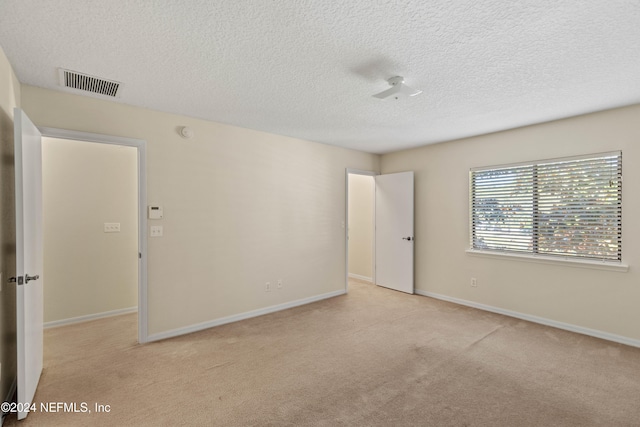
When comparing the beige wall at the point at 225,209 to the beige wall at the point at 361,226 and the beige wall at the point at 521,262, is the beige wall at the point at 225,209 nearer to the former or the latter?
the beige wall at the point at 361,226

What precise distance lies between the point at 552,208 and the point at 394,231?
7.54 ft

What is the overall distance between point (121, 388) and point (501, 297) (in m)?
4.44

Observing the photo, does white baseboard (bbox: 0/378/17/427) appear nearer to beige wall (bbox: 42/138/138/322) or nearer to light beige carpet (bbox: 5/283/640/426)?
light beige carpet (bbox: 5/283/640/426)

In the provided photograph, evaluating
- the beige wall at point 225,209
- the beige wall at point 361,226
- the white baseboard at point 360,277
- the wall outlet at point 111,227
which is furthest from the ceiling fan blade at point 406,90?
the white baseboard at point 360,277

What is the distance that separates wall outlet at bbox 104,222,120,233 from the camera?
4055mm

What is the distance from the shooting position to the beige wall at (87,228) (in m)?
3.68

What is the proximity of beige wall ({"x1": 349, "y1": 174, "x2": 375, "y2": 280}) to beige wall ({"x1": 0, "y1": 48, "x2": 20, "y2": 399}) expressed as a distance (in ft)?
16.5

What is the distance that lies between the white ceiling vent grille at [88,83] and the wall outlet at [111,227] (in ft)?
6.53

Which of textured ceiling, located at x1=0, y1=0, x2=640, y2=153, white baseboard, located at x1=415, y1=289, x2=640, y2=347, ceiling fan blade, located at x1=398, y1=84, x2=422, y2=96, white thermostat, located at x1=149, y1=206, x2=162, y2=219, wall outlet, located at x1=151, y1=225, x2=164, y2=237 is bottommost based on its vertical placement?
white baseboard, located at x1=415, y1=289, x2=640, y2=347

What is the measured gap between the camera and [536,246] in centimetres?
385

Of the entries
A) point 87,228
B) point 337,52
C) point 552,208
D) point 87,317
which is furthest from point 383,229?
point 87,317

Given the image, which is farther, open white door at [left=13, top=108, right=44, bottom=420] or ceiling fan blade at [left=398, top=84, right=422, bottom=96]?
ceiling fan blade at [left=398, top=84, right=422, bottom=96]

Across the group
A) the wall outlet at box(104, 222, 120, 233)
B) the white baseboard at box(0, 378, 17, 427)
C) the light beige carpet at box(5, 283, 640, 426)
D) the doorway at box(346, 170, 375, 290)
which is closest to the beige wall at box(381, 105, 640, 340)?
the light beige carpet at box(5, 283, 640, 426)

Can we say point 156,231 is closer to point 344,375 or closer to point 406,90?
point 344,375
